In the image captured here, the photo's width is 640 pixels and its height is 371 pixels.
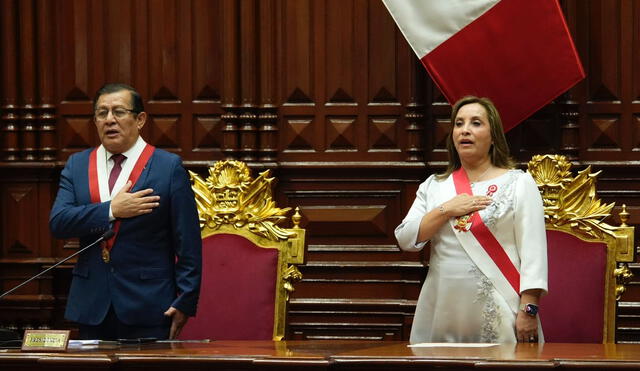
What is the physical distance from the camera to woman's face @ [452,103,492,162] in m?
3.51

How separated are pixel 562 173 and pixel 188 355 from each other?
5.46ft

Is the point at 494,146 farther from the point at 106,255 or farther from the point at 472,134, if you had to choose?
the point at 106,255

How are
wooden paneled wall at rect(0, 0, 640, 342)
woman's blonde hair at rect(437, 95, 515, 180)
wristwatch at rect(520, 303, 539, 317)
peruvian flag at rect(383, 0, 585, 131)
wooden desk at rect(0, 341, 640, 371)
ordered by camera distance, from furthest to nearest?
Answer: wooden paneled wall at rect(0, 0, 640, 342), peruvian flag at rect(383, 0, 585, 131), woman's blonde hair at rect(437, 95, 515, 180), wristwatch at rect(520, 303, 539, 317), wooden desk at rect(0, 341, 640, 371)

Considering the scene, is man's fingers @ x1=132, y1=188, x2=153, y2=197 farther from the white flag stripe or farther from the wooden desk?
the white flag stripe

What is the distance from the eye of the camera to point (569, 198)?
3.77 metres

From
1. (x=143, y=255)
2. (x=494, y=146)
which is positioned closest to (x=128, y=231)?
(x=143, y=255)

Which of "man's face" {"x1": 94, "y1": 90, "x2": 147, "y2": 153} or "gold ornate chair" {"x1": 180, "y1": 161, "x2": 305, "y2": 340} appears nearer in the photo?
"man's face" {"x1": 94, "y1": 90, "x2": 147, "y2": 153}

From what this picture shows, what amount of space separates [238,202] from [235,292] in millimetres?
320

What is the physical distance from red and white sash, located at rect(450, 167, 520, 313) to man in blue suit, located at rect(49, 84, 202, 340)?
0.82 metres

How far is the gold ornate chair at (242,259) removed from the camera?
3641mm

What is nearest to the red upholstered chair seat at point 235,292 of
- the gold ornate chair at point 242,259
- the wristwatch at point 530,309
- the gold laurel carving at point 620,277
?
the gold ornate chair at point 242,259

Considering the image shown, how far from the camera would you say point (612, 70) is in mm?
4926

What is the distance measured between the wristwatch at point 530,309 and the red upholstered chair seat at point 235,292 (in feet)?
2.64

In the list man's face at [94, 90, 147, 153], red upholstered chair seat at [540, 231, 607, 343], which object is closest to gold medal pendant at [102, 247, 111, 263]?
man's face at [94, 90, 147, 153]
